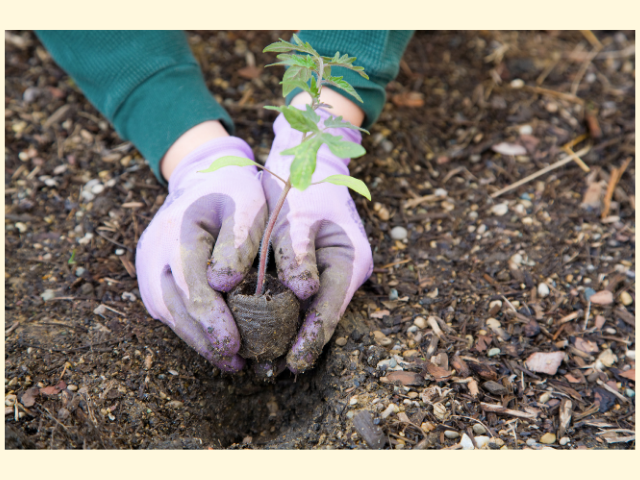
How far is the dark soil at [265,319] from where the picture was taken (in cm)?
159

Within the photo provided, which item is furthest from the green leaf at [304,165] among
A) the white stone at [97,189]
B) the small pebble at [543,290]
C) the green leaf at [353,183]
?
the white stone at [97,189]

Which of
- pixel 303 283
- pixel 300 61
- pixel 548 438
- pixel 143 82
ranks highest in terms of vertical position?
pixel 300 61

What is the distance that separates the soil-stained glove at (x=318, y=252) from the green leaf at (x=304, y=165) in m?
0.56

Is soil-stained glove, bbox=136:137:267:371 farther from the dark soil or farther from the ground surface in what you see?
the ground surface

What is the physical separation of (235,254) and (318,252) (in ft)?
1.07

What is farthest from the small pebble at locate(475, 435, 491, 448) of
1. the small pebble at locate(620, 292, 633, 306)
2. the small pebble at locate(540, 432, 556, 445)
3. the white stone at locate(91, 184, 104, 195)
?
the white stone at locate(91, 184, 104, 195)

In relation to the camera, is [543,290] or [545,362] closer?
[545,362]

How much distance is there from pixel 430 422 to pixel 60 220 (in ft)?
5.94

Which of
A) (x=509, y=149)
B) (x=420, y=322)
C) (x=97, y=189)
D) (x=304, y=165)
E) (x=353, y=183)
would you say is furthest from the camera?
(x=509, y=149)

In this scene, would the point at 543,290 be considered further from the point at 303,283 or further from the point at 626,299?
the point at 303,283

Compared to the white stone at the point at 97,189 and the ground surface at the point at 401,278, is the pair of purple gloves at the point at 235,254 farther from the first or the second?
the white stone at the point at 97,189

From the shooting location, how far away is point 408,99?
2812 millimetres

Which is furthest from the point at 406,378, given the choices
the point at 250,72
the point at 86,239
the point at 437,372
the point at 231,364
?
the point at 250,72

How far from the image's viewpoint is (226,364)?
1689 millimetres
